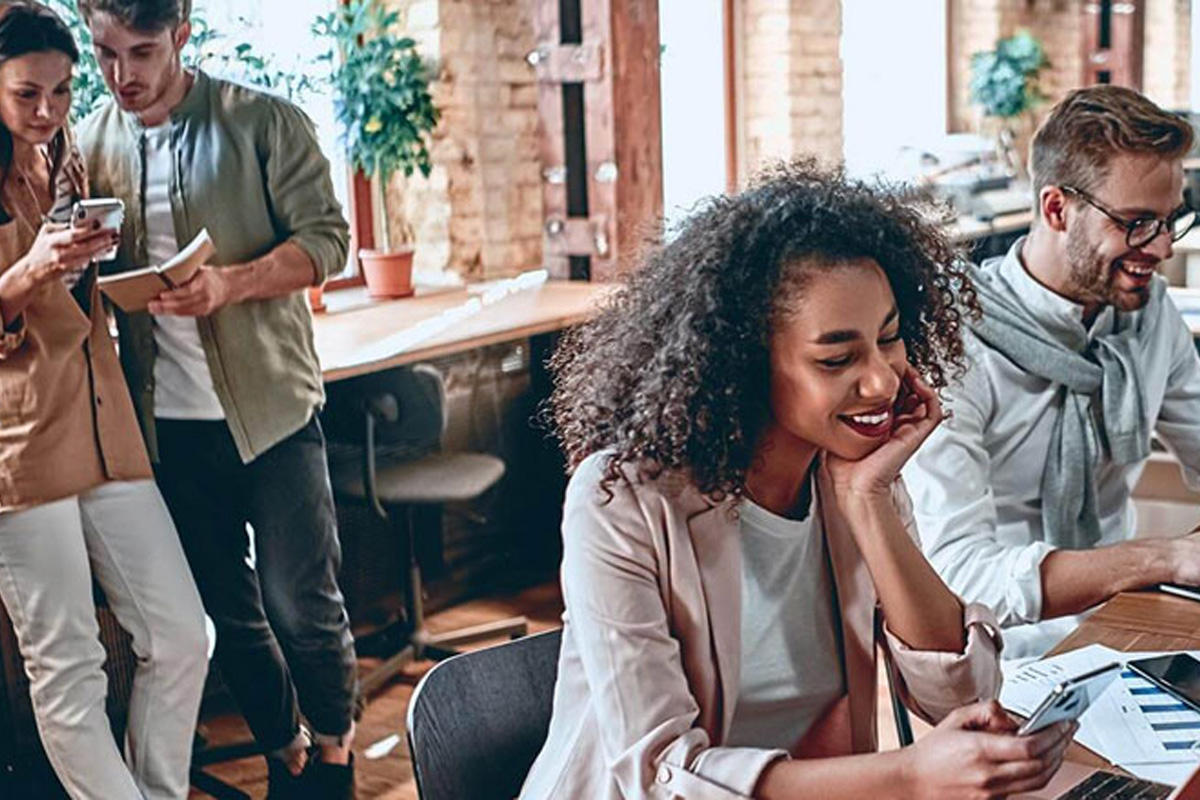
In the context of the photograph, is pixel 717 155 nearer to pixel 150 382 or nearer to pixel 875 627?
pixel 150 382

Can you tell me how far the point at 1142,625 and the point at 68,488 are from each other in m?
1.72

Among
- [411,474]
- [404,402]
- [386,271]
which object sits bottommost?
[411,474]

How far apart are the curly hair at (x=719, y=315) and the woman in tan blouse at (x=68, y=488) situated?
1228 millimetres

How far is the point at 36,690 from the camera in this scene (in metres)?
2.65

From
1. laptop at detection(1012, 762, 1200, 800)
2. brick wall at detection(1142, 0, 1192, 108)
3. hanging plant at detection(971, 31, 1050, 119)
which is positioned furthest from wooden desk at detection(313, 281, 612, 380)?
brick wall at detection(1142, 0, 1192, 108)

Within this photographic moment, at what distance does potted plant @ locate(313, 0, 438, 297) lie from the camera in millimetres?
4254

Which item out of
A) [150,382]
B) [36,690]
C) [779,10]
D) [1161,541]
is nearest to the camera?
Answer: [1161,541]

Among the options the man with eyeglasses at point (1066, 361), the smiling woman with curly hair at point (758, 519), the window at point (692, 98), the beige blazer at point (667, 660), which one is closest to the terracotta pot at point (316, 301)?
the window at point (692, 98)

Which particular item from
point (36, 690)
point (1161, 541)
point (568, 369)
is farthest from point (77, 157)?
point (1161, 541)

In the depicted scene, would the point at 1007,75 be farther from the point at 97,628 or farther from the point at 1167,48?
the point at 97,628

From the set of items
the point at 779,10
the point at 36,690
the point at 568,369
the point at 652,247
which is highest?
the point at 779,10

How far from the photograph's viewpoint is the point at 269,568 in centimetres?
296

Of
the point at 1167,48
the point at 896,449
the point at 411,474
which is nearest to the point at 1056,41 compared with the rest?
the point at 1167,48

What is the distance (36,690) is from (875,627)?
1586 millimetres
